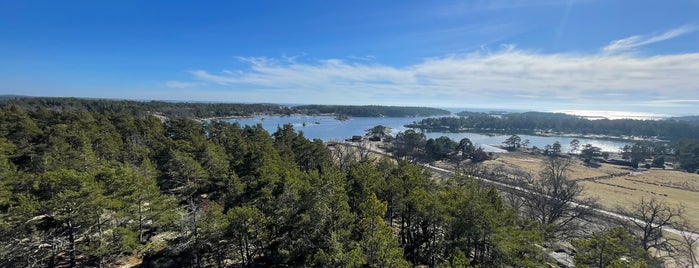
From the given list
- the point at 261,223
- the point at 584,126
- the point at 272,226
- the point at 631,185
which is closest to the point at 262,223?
the point at 261,223

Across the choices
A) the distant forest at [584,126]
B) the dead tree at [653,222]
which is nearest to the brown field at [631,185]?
the dead tree at [653,222]

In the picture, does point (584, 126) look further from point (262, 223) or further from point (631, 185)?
point (262, 223)

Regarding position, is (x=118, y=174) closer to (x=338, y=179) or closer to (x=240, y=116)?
(x=338, y=179)

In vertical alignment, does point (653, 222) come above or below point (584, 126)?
below

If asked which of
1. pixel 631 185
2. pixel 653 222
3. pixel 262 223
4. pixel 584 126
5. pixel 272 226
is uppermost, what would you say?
pixel 584 126

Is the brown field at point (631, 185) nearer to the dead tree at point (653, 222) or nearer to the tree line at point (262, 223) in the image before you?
the dead tree at point (653, 222)

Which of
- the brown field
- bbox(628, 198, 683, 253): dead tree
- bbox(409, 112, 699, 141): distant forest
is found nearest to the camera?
bbox(628, 198, 683, 253): dead tree

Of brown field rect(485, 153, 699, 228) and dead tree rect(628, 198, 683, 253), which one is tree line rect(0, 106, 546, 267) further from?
brown field rect(485, 153, 699, 228)

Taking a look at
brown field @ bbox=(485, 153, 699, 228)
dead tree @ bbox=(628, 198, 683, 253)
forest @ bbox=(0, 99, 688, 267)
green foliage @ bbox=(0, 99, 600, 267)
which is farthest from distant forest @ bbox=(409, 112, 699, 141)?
green foliage @ bbox=(0, 99, 600, 267)
